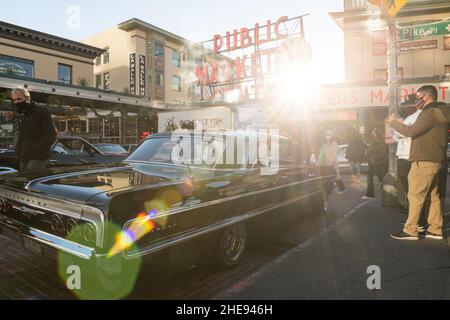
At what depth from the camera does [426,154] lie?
13.4 feet

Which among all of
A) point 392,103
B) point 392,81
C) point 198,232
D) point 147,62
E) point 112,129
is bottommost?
point 198,232

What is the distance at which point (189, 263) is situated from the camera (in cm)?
288

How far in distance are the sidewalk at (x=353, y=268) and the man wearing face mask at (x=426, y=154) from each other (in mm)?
359

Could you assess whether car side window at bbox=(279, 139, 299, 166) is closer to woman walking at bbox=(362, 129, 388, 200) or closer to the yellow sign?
woman walking at bbox=(362, 129, 388, 200)

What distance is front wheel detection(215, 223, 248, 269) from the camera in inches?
128

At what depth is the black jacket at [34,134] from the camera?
442 centimetres

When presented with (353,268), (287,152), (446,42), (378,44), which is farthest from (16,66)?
(446,42)

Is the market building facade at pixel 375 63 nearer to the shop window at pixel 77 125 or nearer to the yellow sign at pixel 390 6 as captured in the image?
the yellow sign at pixel 390 6

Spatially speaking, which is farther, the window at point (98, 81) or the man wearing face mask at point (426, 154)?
the window at point (98, 81)

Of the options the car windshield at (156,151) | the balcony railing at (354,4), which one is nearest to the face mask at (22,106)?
the car windshield at (156,151)

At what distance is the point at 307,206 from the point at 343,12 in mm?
18326

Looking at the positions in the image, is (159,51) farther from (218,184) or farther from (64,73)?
(218,184)

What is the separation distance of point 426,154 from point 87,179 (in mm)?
3806
